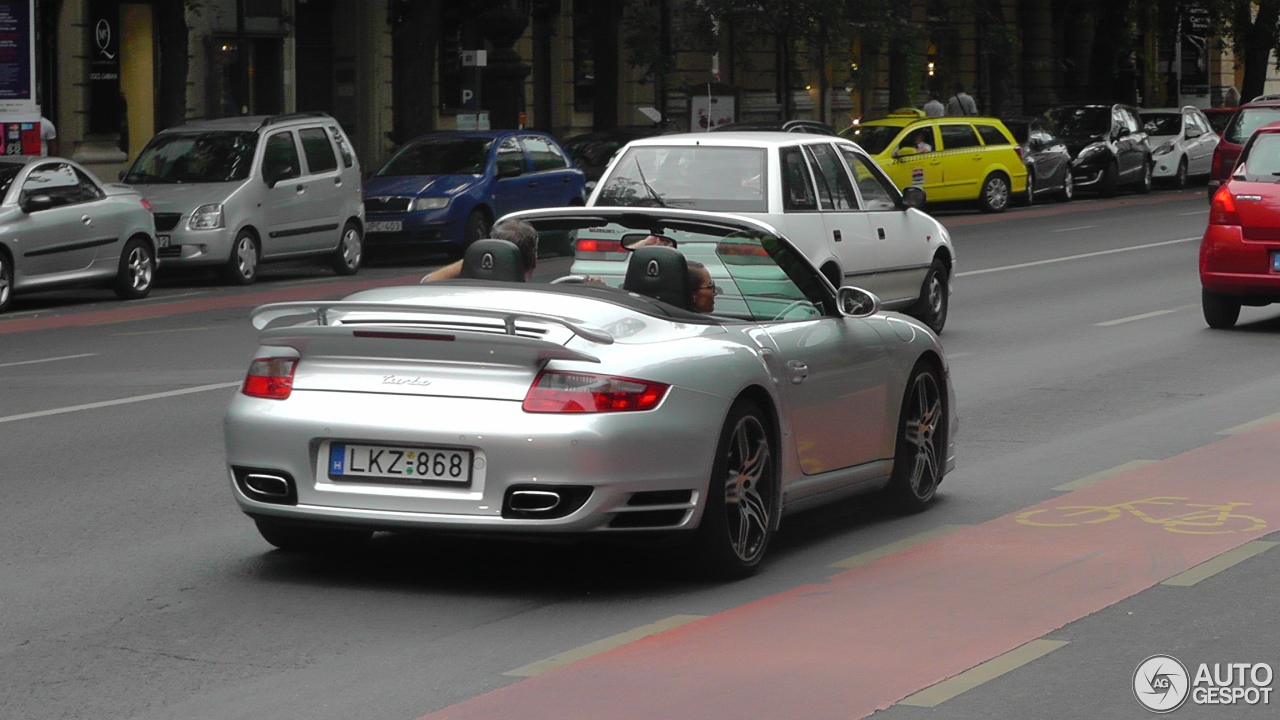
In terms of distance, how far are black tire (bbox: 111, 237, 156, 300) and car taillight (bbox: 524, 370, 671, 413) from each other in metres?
14.9

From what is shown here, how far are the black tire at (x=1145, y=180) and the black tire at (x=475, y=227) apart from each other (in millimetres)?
19874

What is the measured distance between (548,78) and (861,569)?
36326mm

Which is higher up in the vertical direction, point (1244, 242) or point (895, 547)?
point (1244, 242)

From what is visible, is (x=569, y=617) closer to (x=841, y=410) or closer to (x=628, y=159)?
(x=841, y=410)

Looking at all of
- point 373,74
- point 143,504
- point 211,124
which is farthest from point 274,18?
point 143,504

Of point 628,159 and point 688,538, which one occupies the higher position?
point 628,159

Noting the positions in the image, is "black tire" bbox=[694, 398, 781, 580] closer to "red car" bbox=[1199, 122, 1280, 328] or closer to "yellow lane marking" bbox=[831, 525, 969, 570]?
"yellow lane marking" bbox=[831, 525, 969, 570]

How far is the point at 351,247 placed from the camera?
80.9 feet

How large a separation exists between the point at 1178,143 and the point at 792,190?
1236 inches

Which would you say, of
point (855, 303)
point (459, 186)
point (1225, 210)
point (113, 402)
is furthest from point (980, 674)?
point (459, 186)

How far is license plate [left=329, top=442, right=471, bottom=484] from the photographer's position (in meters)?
6.86

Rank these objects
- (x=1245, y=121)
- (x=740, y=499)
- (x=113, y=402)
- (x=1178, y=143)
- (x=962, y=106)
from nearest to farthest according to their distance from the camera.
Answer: (x=740, y=499) < (x=113, y=402) < (x=1245, y=121) < (x=962, y=106) < (x=1178, y=143)

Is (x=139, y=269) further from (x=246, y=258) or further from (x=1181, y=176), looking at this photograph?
(x=1181, y=176)

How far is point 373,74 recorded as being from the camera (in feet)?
126
